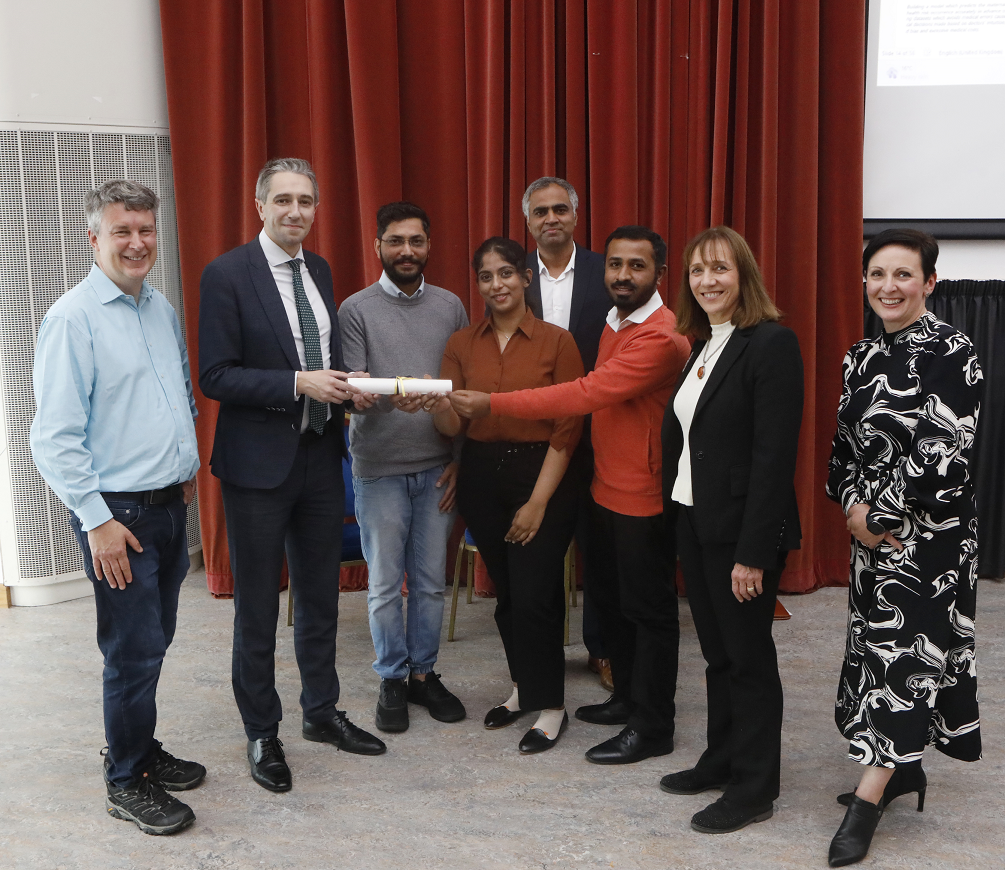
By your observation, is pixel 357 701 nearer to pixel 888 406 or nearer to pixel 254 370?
pixel 254 370

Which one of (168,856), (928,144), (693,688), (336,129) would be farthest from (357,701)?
(928,144)

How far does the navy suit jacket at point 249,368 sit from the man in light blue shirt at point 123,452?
10cm

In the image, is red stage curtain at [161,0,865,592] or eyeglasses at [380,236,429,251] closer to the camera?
eyeglasses at [380,236,429,251]

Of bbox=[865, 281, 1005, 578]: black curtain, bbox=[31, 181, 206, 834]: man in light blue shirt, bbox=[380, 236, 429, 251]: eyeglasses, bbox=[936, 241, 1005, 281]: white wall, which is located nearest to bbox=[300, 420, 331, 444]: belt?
bbox=[31, 181, 206, 834]: man in light blue shirt

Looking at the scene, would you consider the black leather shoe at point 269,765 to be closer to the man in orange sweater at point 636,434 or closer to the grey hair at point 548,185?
the man in orange sweater at point 636,434

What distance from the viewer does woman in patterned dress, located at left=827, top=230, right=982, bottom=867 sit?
6.15ft

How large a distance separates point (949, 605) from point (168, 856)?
1.84 meters

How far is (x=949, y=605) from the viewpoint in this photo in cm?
194

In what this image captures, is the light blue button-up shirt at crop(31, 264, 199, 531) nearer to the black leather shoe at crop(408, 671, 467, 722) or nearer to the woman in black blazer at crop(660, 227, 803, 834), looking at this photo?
the black leather shoe at crop(408, 671, 467, 722)

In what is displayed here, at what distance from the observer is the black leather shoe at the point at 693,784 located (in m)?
2.27

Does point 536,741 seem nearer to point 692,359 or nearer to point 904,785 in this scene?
point 904,785

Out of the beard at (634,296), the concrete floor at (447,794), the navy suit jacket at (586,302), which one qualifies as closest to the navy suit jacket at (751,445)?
the beard at (634,296)

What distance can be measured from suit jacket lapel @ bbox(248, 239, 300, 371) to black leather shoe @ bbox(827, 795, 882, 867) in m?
1.70

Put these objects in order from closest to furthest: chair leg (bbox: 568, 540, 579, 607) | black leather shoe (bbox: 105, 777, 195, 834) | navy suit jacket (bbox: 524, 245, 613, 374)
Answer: black leather shoe (bbox: 105, 777, 195, 834)
navy suit jacket (bbox: 524, 245, 613, 374)
chair leg (bbox: 568, 540, 579, 607)
